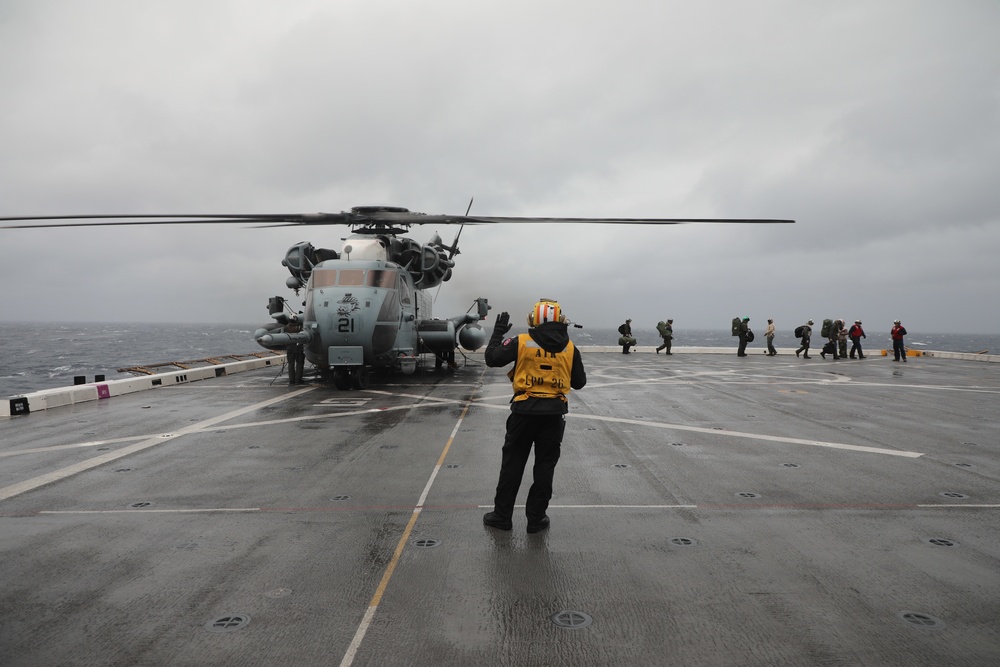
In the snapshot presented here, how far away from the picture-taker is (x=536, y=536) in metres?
4.92

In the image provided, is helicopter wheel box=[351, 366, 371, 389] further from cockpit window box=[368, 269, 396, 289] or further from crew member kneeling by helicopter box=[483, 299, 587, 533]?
crew member kneeling by helicopter box=[483, 299, 587, 533]

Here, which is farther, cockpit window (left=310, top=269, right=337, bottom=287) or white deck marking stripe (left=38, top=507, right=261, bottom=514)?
cockpit window (left=310, top=269, right=337, bottom=287)

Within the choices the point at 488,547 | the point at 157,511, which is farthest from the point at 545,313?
the point at 157,511

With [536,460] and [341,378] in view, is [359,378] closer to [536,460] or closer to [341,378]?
[341,378]

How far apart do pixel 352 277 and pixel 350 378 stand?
108 inches

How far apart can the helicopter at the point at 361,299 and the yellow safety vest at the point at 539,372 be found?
7.45 meters

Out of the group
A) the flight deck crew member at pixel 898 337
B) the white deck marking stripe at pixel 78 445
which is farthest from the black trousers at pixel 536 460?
the flight deck crew member at pixel 898 337

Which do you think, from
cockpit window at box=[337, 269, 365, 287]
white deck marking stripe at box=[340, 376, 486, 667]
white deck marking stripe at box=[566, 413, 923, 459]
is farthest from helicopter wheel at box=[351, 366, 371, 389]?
white deck marking stripe at box=[340, 376, 486, 667]

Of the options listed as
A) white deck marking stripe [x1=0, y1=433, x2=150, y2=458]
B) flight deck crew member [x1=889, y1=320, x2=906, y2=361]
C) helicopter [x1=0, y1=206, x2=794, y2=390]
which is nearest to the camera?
white deck marking stripe [x1=0, y1=433, x2=150, y2=458]

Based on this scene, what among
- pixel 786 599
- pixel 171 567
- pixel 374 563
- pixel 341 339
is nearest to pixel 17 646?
pixel 171 567

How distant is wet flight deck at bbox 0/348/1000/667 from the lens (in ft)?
10.8

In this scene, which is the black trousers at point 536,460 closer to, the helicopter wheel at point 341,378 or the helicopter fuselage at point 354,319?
the helicopter fuselage at point 354,319

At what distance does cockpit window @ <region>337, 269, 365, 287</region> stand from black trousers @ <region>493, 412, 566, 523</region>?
438 inches

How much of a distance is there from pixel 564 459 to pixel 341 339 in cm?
881
